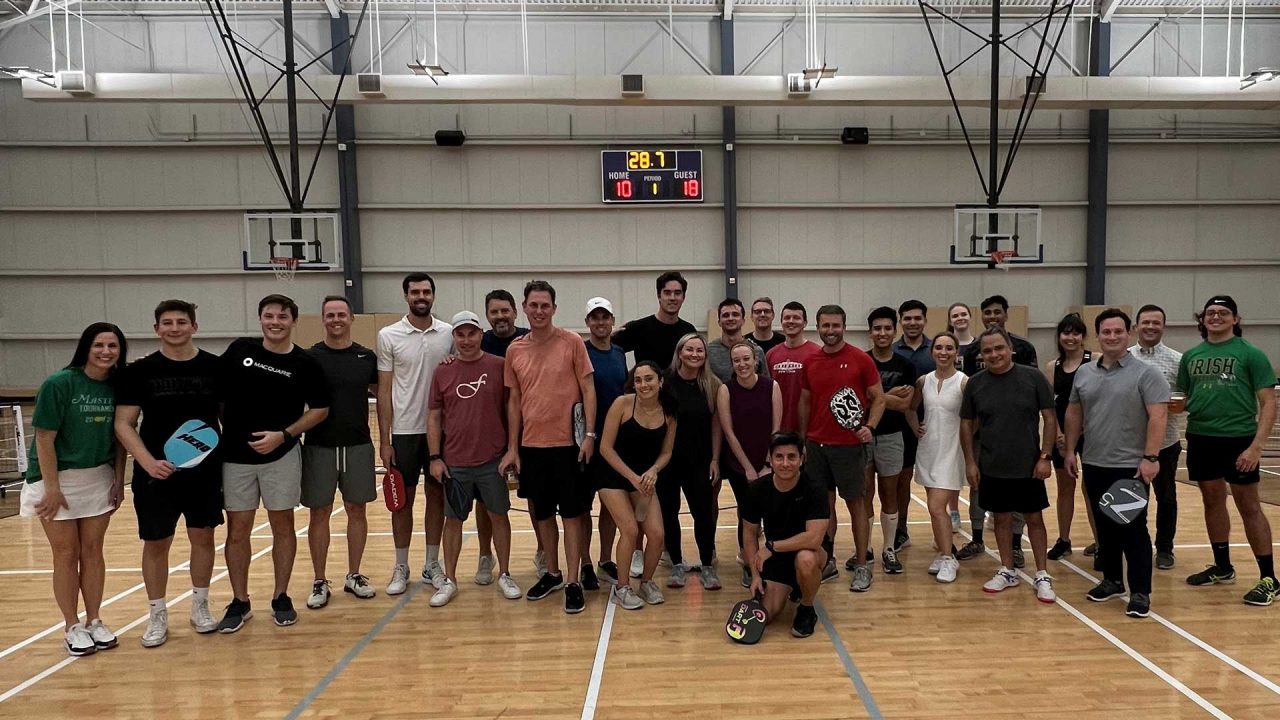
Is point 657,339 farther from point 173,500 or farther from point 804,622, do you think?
point 173,500

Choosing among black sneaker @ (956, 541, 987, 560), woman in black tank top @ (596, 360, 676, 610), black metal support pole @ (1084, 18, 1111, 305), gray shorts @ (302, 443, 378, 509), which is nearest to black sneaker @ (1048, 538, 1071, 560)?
black sneaker @ (956, 541, 987, 560)

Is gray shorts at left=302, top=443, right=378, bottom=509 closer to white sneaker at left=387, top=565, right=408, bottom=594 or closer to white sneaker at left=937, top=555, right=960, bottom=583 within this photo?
white sneaker at left=387, top=565, right=408, bottom=594

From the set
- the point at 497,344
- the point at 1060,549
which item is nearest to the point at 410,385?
the point at 497,344

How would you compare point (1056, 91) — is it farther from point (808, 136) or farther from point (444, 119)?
point (444, 119)

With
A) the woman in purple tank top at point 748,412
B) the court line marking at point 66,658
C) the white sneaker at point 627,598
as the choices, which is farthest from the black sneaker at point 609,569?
the court line marking at point 66,658

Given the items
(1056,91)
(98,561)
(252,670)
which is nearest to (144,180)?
(98,561)

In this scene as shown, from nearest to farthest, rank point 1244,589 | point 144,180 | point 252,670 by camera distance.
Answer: point 252,670 < point 1244,589 < point 144,180

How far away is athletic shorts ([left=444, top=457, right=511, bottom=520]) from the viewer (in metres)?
4.86

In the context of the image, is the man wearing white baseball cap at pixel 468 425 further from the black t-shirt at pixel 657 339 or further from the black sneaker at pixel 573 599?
the black t-shirt at pixel 657 339

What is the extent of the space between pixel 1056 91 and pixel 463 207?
32.6 ft

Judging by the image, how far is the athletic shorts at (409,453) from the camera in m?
5.02

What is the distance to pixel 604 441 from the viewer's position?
182 inches

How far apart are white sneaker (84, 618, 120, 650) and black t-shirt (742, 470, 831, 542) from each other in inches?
148

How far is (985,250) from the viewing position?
1202 centimetres
